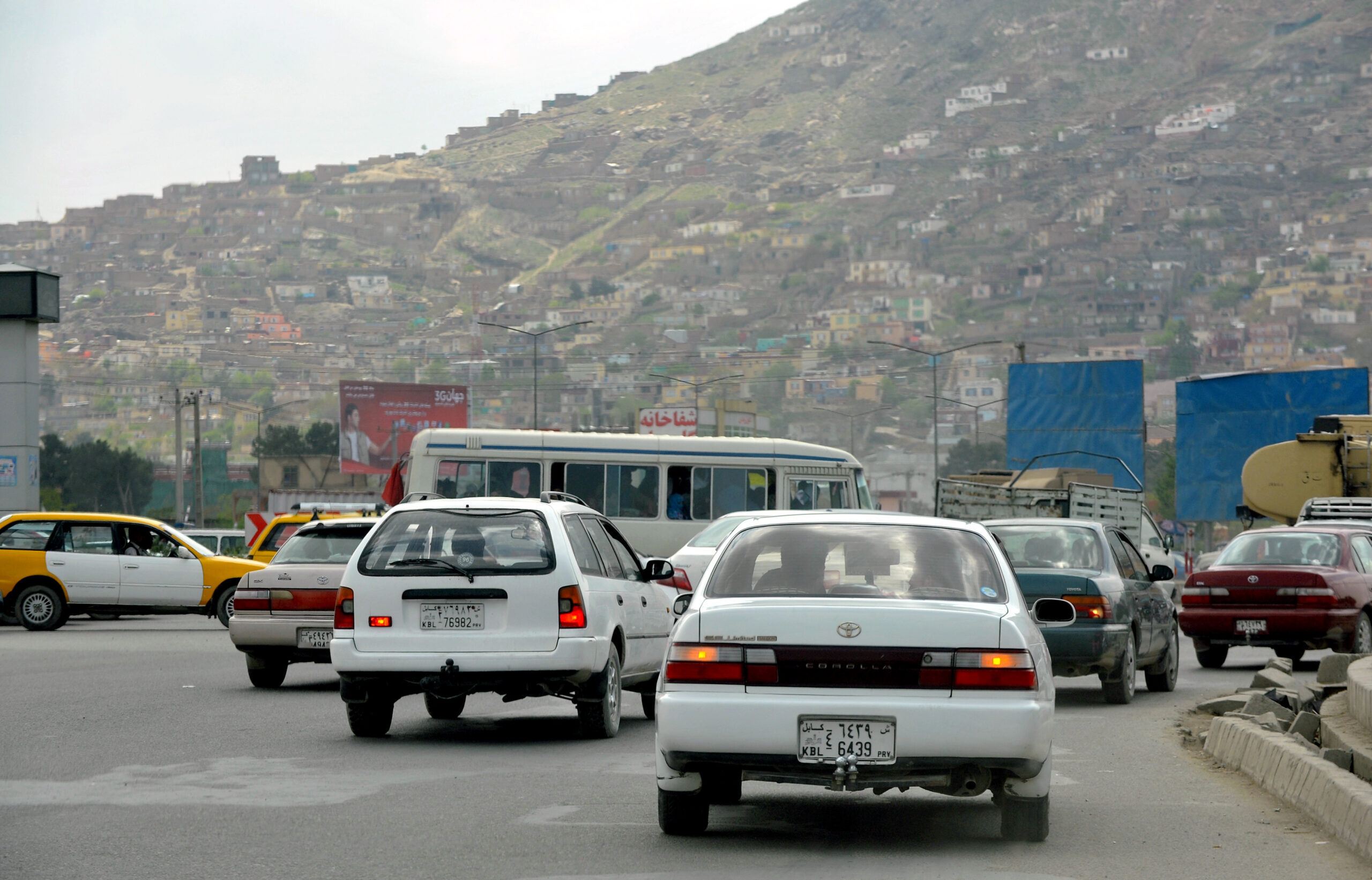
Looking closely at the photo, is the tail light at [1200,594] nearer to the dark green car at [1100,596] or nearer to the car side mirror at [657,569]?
the dark green car at [1100,596]

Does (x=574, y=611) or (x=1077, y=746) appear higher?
(x=574, y=611)

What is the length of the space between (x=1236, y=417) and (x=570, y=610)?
32.6m

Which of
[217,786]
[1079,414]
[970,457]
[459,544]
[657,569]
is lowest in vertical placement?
[217,786]

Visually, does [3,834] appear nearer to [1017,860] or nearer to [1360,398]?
[1017,860]

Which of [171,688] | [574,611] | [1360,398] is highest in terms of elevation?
[1360,398]

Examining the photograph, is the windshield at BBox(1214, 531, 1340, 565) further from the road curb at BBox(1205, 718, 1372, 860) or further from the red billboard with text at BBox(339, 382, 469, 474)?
the red billboard with text at BBox(339, 382, 469, 474)

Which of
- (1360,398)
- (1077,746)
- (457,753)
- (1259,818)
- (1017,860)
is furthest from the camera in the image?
(1360,398)

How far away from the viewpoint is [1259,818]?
8859mm

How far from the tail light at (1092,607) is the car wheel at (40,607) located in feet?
55.4

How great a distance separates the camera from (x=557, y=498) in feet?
46.4

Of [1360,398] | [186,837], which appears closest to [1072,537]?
[186,837]

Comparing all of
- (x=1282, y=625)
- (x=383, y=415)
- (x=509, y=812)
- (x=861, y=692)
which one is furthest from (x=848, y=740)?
(x=383, y=415)

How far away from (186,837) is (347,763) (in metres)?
2.82

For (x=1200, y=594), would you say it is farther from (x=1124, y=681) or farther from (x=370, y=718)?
(x=370, y=718)
